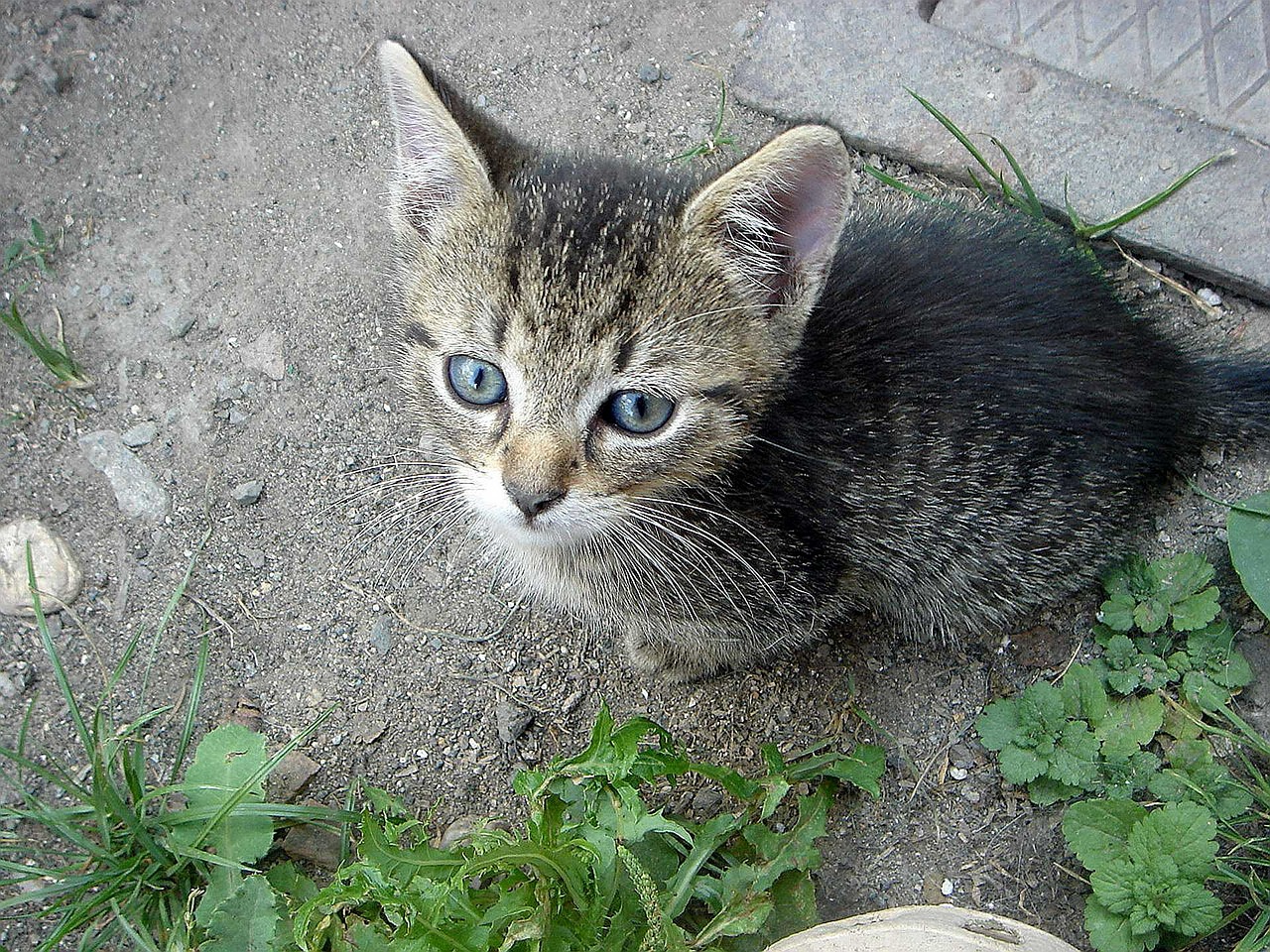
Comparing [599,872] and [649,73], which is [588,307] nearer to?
[599,872]

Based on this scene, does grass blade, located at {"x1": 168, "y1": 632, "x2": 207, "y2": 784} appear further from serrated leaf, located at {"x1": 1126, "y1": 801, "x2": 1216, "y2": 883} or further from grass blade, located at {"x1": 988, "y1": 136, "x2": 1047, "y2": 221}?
grass blade, located at {"x1": 988, "y1": 136, "x2": 1047, "y2": 221}

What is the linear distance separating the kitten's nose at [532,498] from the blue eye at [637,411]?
A: 199 mm

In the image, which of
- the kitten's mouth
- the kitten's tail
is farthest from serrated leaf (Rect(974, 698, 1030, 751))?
the kitten's mouth

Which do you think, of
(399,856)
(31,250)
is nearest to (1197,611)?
(399,856)

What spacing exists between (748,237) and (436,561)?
1.55 meters

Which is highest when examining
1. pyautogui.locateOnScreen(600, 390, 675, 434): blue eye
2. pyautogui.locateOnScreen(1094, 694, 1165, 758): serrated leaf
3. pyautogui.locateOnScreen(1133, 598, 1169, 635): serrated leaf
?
pyautogui.locateOnScreen(600, 390, 675, 434): blue eye

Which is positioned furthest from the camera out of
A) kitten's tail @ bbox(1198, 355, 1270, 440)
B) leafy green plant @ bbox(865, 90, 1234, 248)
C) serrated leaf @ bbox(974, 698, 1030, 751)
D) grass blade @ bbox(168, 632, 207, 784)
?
leafy green plant @ bbox(865, 90, 1234, 248)

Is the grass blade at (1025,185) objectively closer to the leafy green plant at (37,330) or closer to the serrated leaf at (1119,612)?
the serrated leaf at (1119,612)

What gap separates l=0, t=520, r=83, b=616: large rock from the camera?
3197 millimetres

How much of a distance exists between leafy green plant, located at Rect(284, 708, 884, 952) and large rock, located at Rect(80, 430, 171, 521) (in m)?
1.21

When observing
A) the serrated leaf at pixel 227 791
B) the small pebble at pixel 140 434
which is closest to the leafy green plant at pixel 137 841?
the serrated leaf at pixel 227 791

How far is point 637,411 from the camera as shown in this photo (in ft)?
7.83

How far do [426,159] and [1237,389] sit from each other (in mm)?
2342

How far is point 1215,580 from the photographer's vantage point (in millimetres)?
3215
